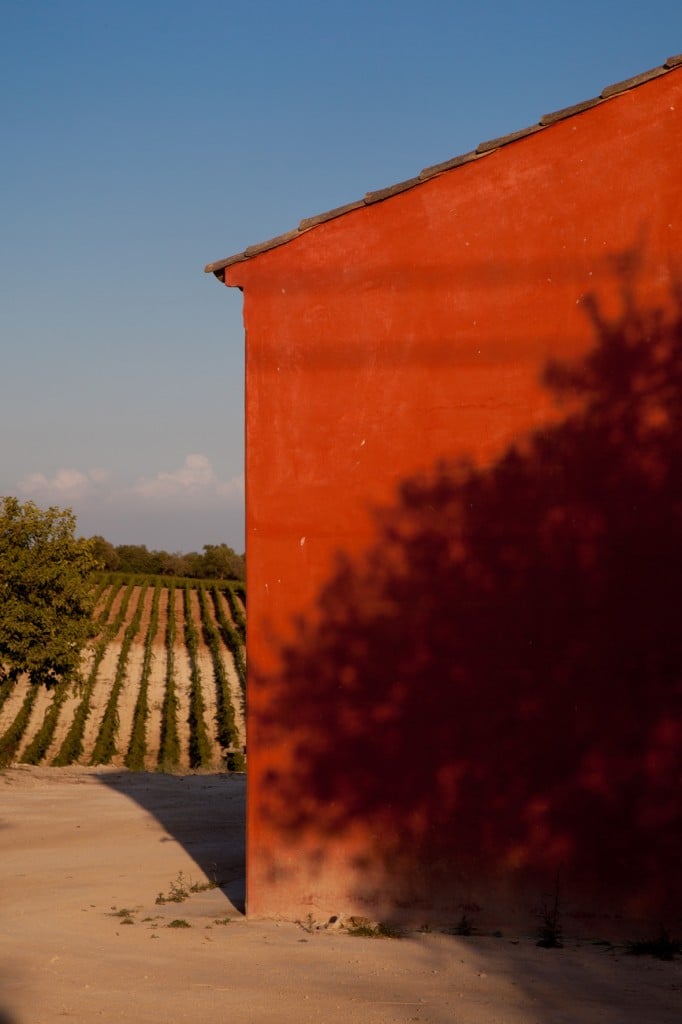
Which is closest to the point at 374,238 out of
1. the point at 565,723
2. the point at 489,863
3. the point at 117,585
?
the point at 565,723

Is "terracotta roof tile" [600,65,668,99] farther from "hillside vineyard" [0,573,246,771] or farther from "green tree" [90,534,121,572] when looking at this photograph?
"green tree" [90,534,121,572]

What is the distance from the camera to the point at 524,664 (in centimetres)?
830

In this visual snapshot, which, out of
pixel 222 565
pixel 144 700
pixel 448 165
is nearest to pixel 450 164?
pixel 448 165

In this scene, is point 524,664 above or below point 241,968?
above

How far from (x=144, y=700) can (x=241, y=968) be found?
29424mm

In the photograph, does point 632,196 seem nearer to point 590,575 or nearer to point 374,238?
point 374,238

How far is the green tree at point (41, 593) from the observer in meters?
24.0

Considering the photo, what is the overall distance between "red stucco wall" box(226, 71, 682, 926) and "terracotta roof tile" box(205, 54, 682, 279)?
0.20 ft

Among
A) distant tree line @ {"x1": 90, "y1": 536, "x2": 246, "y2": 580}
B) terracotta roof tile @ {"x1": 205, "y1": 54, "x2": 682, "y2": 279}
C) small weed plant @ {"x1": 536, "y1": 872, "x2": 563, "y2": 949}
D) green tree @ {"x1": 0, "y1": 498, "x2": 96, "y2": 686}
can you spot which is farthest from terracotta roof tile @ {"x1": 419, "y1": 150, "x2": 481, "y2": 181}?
distant tree line @ {"x1": 90, "y1": 536, "x2": 246, "y2": 580}

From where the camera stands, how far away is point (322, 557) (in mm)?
8805

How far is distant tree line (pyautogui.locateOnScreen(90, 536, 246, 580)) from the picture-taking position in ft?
239

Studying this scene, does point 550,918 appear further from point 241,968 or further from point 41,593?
point 41,593

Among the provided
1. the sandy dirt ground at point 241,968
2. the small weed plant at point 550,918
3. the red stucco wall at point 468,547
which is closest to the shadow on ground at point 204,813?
the sandy dirt ground at point 241,968

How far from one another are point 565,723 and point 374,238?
4.32 meters
